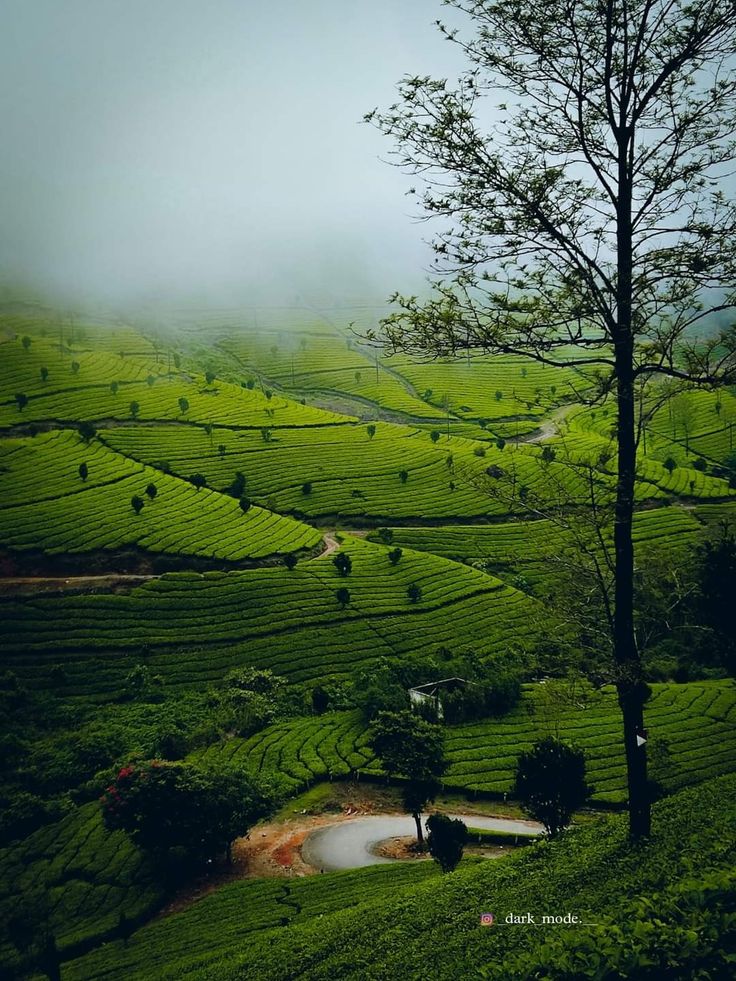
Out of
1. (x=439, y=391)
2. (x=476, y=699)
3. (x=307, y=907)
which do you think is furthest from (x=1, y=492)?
(x=439, y=391)

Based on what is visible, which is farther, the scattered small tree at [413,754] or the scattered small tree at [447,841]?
the scattered small tree at [413,754]

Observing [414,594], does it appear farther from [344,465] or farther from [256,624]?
[344,465]

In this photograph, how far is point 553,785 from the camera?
67.4ft

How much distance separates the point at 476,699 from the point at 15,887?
22.0m

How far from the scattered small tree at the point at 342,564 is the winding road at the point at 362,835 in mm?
23162

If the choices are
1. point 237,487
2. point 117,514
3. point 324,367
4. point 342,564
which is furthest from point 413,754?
point 324,367

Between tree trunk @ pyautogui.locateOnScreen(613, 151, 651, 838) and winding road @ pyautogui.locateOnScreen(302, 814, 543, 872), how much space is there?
63.0ft

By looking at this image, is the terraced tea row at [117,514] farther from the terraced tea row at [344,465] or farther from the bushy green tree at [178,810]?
the bushy green tree at [178,810]

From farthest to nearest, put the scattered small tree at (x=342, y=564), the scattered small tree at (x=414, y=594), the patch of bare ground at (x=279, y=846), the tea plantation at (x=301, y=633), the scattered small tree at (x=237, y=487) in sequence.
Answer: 1. the scattered small tree at (x=237, y=487)
2. the scattered small tree at (x=342, y=564)
3. the scattered small tree at (x=414, y=594)
4. the patch of bare ground at (x=279, y=846)
5. the tea plantation at (x=301, y=633)

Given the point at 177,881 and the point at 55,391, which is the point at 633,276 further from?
the point at 55,391

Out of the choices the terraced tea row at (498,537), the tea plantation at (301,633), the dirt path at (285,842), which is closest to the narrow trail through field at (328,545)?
the tea plantation at (301,633)

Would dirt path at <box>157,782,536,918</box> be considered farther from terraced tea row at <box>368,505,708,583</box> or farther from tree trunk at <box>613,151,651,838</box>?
terraced tea row at <box>368,505,708,583</box>

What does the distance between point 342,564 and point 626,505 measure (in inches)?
1685

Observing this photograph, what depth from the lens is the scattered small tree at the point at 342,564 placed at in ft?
166
